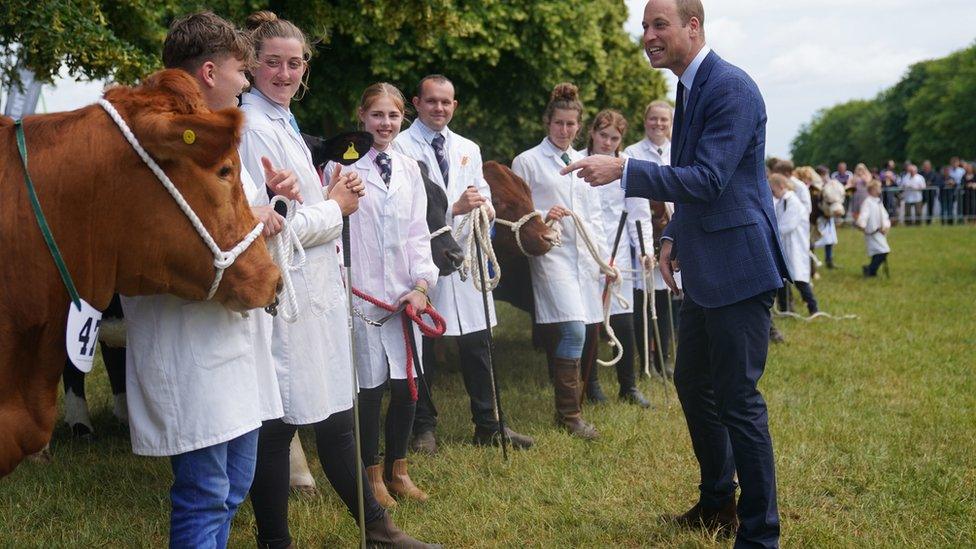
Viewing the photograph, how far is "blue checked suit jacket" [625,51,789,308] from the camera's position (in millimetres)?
3885

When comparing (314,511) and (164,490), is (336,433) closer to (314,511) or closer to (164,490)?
(314,511)

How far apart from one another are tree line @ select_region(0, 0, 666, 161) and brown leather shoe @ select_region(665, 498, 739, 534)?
4.50 meters

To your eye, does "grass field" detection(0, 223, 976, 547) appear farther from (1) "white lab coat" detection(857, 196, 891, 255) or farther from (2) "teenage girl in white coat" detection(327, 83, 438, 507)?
(1) "white lab coat" detection(857, 196, 891, 255)

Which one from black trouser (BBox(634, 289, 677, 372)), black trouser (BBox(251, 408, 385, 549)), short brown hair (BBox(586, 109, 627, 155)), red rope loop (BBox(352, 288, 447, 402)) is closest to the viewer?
black trouser (BBox(251, 408, 385, 549))

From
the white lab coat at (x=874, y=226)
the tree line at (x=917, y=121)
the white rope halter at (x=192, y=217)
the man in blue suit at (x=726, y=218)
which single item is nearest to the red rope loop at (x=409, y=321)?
the man in blue suit at (x=726, y=218)

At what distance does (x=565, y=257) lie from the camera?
23.4 feet

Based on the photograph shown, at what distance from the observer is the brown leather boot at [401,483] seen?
5309mm

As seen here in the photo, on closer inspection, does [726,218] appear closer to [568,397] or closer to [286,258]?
[286,258]

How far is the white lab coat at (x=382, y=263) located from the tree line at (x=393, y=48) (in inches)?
97.2

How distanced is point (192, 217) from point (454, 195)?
395 cm

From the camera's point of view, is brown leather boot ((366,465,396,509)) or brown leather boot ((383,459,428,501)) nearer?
brown leather boot ((366,465,396,509))

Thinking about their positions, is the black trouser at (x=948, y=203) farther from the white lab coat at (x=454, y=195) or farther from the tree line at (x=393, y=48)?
the white lab coat at (x=454, y=195)

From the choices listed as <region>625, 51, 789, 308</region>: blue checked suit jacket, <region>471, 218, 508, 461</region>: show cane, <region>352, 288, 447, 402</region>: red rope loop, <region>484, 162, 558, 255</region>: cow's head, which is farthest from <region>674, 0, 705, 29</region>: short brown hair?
<region>484, 162, 558, 255</region>: cow's head

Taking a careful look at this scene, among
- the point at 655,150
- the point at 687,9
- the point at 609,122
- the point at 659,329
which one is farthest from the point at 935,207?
the point at 687,9
